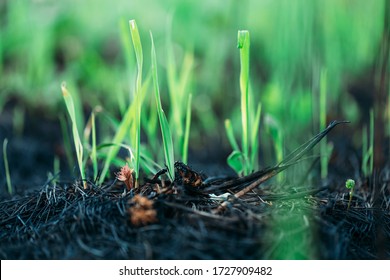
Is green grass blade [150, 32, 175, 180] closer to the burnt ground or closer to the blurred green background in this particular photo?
the burnt ground

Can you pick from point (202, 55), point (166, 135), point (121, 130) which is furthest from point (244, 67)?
point (202, 55)

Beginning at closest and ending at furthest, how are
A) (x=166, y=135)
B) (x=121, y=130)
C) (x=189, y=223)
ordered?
1. (x=189, y=223)
2. (x=166, y=135)
3. (x=121, y=130)

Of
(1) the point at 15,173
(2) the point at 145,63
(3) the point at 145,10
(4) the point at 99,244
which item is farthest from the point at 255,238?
(3) the point at 145,10

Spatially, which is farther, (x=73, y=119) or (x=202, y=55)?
(x=202, y=55)

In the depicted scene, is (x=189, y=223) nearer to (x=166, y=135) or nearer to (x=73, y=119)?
(x=166, y=135)

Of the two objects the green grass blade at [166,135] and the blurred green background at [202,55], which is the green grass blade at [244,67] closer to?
the green grass blade at [166,135]

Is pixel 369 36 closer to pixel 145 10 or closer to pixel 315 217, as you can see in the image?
pixel 145 10

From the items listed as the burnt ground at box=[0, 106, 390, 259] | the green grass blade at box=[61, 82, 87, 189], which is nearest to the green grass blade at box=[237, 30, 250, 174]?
the burnt ground at box=[0, 106, 390, 259]
